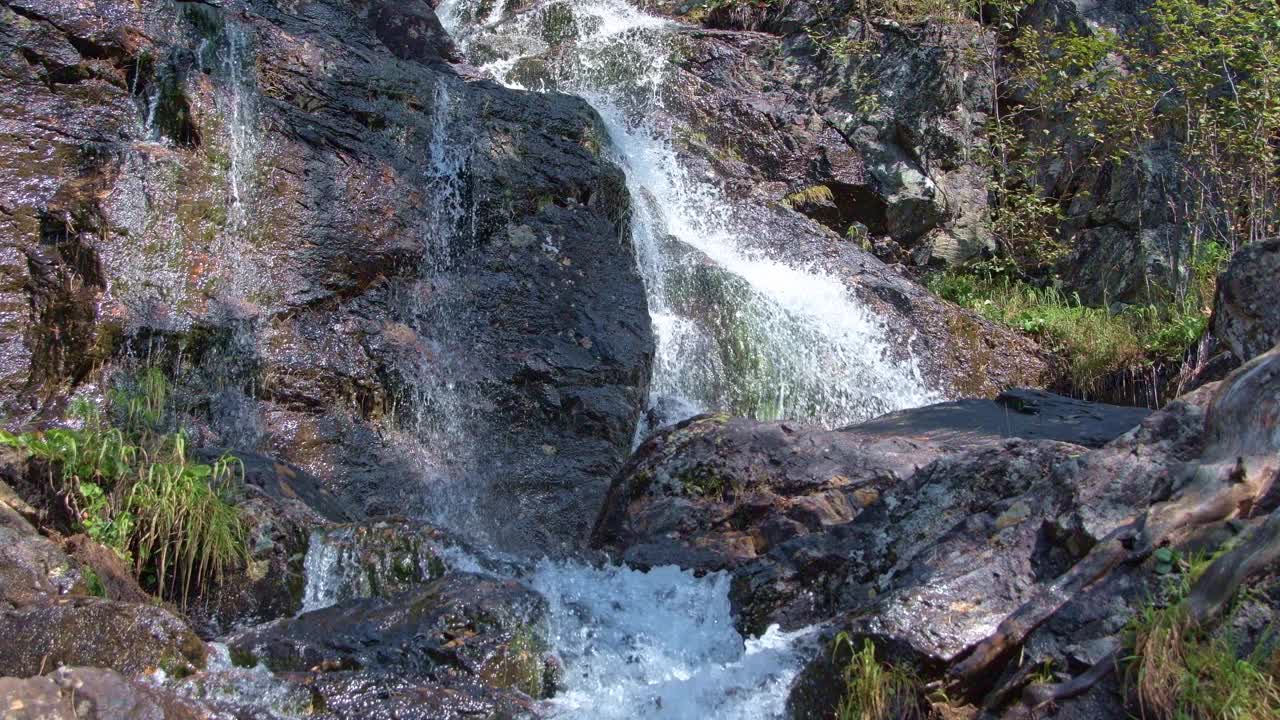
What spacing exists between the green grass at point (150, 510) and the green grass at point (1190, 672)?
442 centimetres

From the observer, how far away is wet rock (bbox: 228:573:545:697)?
492 cm

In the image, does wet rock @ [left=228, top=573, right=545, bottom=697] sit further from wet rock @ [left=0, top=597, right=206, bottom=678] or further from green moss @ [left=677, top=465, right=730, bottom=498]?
green moss @ [left=677, top=465, right=730, bottom=498]

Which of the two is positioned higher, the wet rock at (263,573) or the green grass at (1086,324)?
the green grass at (1086,324)

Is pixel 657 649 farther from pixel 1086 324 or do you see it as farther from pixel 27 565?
pixel 1086 324

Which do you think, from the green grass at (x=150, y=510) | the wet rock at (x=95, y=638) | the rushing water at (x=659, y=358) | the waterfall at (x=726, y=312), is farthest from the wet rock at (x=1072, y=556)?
the waterfall at (x=726, y=312)

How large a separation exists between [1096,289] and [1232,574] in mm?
10680

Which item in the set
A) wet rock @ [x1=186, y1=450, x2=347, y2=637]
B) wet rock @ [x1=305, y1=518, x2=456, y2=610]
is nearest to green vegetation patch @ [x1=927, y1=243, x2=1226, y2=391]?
wet rock @ [x1=305, y1=518, x2=456, y2=610]

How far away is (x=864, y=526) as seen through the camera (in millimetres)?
5434

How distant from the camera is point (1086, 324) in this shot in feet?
39.1

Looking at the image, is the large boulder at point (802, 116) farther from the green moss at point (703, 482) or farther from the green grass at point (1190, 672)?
the green grass at point (1190, 672)

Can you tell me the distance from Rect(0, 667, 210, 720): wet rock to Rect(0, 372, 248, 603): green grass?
1.58m

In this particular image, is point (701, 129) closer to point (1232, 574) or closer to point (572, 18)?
point (572, 18)

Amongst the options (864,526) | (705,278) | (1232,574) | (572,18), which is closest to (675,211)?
(705,278)

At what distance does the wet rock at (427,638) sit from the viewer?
4.92 metres
